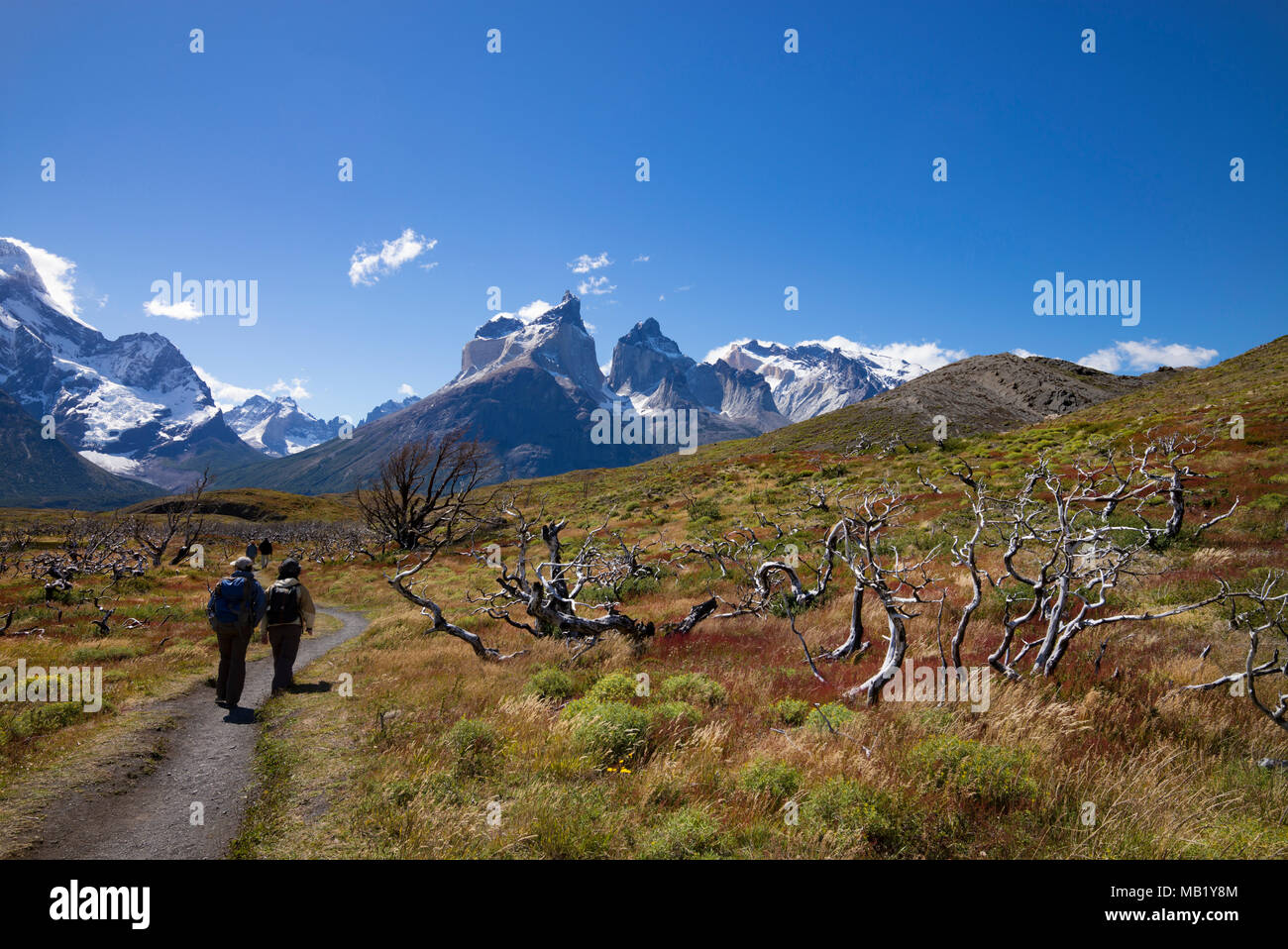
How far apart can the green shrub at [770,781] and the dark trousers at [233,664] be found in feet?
30.4

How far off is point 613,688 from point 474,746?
2.72 metres

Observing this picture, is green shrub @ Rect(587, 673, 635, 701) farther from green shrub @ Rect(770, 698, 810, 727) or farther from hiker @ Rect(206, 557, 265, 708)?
hiker @ Rect(206, 557, 265, 708)

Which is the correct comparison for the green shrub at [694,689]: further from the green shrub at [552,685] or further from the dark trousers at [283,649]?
the dark trousers at [283,649]

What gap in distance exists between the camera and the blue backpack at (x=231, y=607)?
9.77 m

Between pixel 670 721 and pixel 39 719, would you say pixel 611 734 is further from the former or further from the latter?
pixel 39 719

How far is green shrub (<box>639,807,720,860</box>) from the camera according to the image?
4.69 metres

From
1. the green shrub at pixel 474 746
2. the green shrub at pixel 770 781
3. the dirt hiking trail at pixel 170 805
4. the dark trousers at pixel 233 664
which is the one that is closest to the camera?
the dirt hiking trail at pixel 170 805

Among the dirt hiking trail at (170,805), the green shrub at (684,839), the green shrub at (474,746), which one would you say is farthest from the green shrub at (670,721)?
the dirt hiking trail at (170,805)

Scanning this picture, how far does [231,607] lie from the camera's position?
9859mm

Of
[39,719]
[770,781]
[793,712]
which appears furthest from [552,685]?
[39,719]

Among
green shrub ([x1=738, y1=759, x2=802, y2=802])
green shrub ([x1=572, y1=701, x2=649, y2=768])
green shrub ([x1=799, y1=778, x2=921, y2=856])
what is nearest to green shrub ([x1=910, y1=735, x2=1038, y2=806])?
green shrub ([x1=799, y1=778, x2=921, y2=856])

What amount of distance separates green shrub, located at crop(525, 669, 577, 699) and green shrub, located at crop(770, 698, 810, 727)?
12.8 feet
